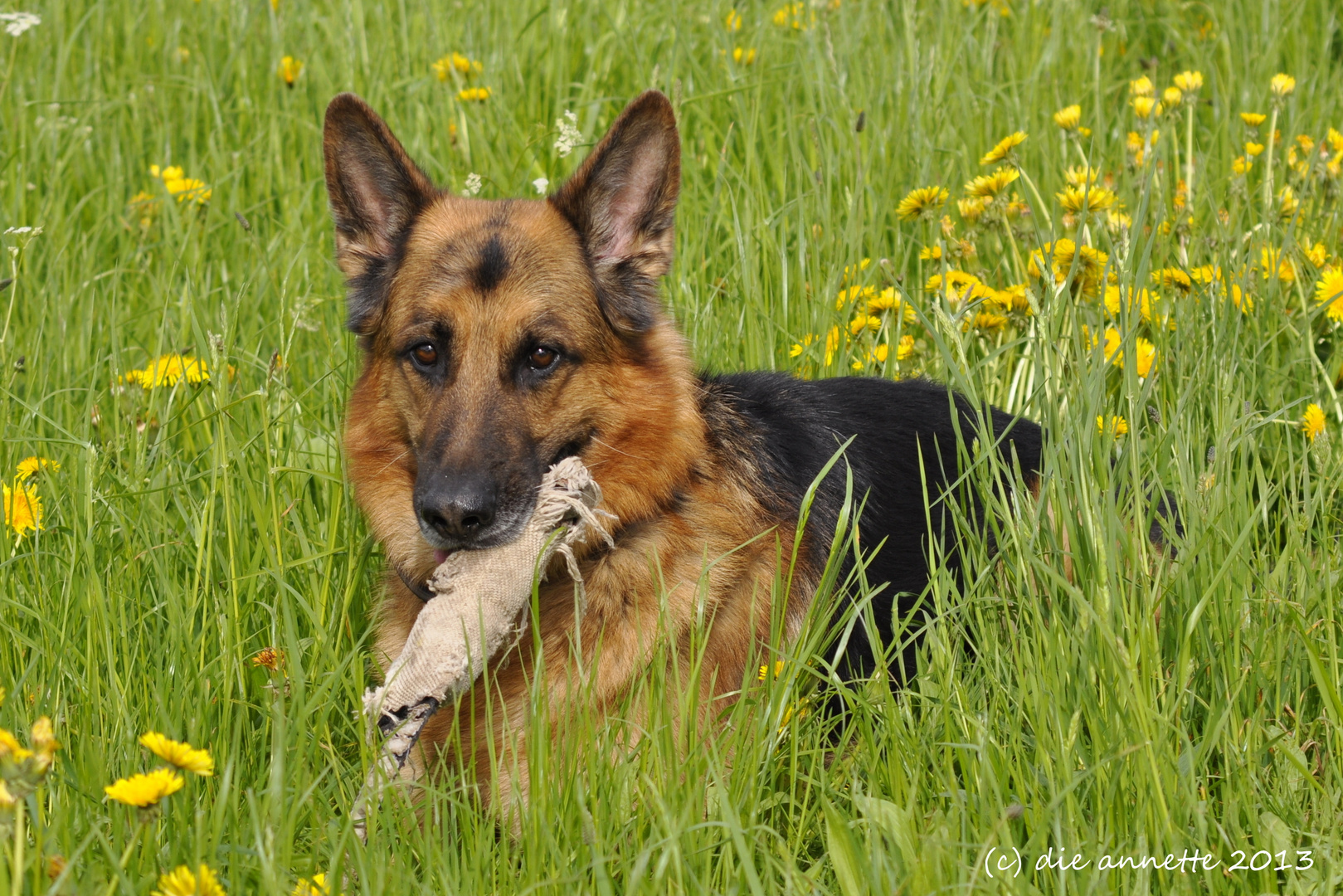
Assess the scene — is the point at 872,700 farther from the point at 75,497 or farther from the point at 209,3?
the point at 209,3

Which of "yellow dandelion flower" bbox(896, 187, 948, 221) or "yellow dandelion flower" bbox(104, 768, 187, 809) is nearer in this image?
"yellow dandelion flower" bbox(104, 768, 187, 809)

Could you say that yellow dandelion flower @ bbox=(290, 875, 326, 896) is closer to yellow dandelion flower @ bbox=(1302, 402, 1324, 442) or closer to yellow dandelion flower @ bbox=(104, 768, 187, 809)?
yellow dandelion flower @ bbox=(104, 768, 187, 809)

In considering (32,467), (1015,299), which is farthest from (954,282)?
(32,467)

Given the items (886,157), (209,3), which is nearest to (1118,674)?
(886,157)

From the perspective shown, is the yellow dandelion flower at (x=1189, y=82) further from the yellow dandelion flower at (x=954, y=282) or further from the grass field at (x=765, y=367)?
the yellow dandelion flower at (x=954, y=282)

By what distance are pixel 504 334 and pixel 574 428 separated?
29cm

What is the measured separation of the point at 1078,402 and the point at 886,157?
8.21 ft

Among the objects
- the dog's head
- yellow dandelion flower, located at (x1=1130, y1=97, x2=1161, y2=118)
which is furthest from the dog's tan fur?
yellow dandelion flower, located at (x1=1130, y1=97, x2=1161, y2=118)

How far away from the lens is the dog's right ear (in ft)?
10.7

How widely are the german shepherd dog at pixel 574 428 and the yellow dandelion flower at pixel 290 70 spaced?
7.83 ft

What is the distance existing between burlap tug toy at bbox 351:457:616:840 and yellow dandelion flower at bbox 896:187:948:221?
188cm

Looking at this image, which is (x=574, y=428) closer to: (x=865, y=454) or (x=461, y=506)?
(x=461, y=506)

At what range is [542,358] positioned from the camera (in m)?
3.02

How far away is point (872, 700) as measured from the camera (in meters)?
2.57
